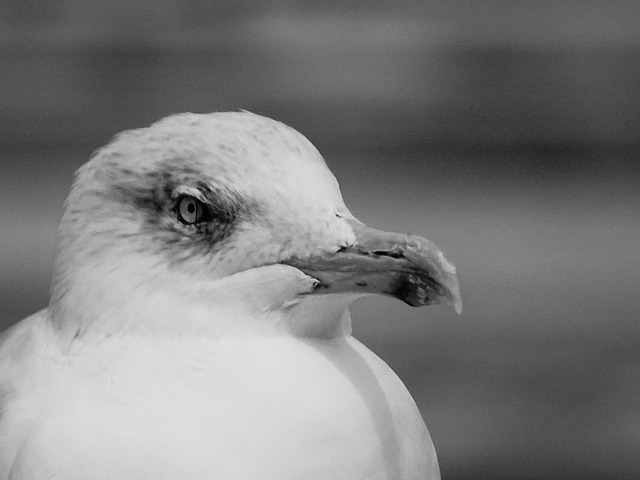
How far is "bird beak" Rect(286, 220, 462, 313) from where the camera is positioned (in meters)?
0.95

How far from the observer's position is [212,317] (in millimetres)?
1025

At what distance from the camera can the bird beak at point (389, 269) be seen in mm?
955

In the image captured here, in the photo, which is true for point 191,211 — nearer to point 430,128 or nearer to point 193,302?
point 193,302

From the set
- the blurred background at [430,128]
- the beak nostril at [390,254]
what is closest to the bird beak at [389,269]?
the beak nostril at [390,254]

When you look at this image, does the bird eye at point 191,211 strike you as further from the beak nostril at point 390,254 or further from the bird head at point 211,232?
the beak nostril at point 390,254

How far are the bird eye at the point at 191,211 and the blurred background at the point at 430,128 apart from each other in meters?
0.83

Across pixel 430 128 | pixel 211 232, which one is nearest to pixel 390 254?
pixel 211 232

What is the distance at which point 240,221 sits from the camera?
40.3 inches

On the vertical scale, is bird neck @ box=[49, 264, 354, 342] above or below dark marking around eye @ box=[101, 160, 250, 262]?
below

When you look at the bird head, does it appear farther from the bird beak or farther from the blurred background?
the blurred background

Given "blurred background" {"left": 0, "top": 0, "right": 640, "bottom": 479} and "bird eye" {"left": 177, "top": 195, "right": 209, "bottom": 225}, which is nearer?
"bird eye" {"left": 177, "top": 195, "right": 209, "bottom": 225}

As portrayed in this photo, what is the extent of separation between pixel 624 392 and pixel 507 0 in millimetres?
696

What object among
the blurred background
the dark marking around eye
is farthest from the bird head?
the blurred background

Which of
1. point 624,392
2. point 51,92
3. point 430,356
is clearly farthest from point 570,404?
point 51,92
